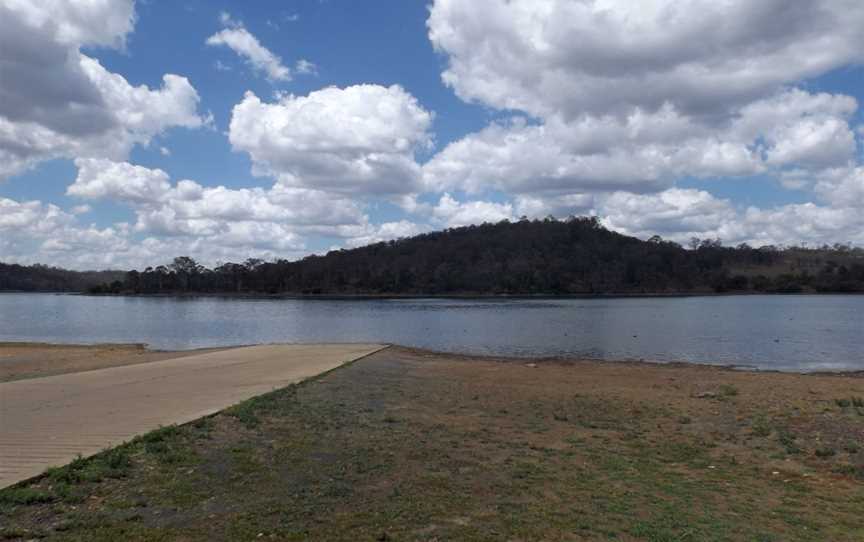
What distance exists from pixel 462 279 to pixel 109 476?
171 m

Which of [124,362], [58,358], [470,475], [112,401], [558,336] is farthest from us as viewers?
[558,336]

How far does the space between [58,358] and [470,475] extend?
28.3 meters

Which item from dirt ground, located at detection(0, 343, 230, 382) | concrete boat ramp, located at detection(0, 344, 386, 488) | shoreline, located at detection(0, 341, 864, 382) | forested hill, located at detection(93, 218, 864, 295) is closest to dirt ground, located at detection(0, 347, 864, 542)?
concrete boat ramp, located at detection(0, 344, 386, 488)

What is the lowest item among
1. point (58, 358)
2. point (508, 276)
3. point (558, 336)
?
point (558, 336)

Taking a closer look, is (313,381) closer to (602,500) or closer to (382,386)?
(382,386)

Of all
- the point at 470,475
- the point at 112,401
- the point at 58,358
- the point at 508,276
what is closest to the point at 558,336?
the point at 58,358

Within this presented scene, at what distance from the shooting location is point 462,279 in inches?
6998

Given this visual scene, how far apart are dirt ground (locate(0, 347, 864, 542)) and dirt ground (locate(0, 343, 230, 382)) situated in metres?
13.3

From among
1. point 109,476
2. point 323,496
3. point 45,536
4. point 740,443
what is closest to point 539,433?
point 740,443

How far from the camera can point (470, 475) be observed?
8.00 meters

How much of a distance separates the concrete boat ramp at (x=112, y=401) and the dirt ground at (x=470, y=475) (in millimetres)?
782

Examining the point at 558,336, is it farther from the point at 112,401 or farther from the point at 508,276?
the point at 508,276

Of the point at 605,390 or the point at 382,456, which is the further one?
the point at 605,390

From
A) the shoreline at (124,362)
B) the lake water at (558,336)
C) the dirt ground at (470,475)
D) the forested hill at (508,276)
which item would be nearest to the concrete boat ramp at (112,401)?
the dirt ground at (470,475)
